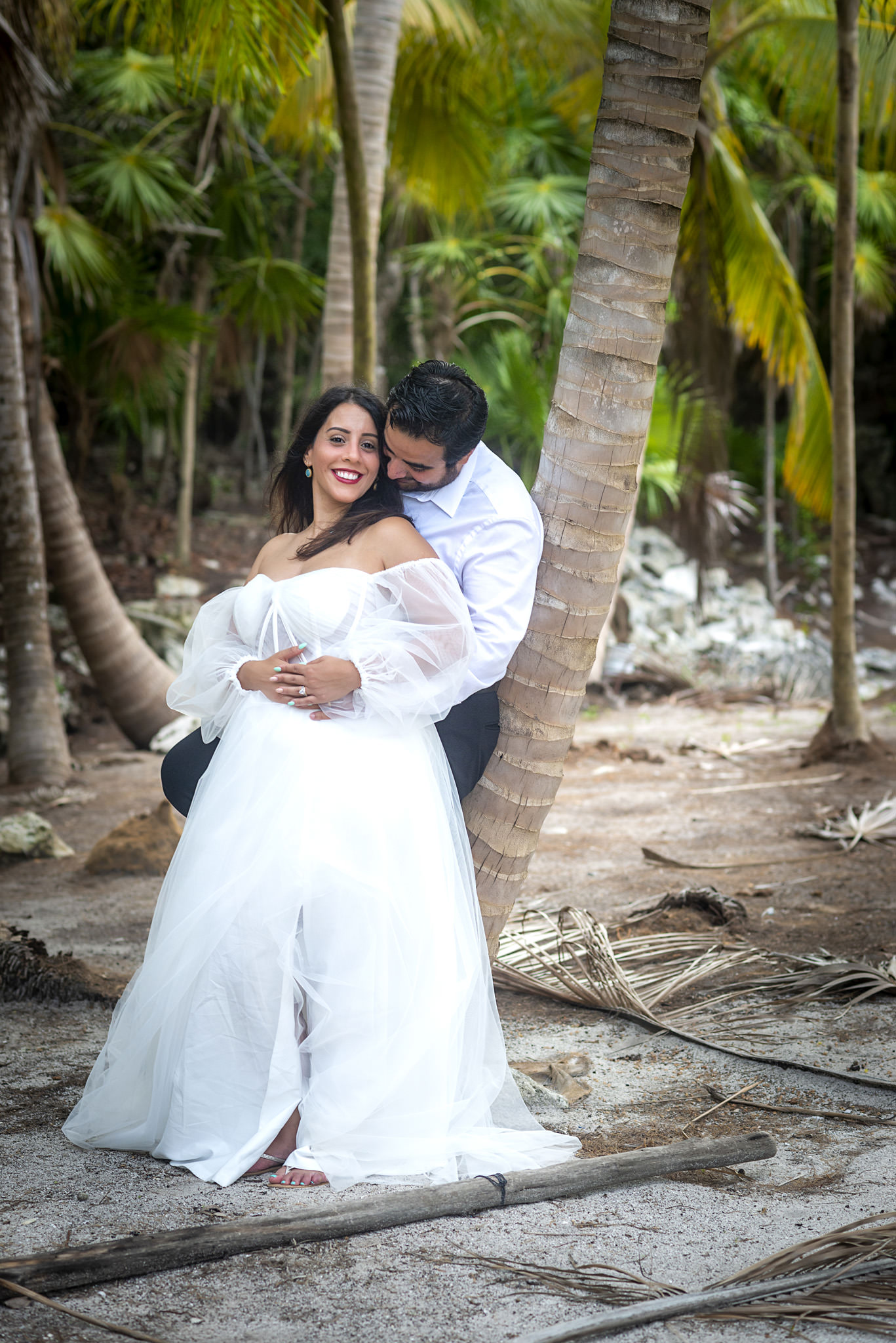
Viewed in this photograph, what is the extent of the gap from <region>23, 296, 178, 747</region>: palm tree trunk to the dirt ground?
289 centimetres

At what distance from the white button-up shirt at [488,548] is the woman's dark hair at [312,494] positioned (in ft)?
0.44

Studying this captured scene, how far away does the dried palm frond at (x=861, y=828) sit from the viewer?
566cm

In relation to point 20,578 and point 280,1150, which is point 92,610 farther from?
point 280,1150

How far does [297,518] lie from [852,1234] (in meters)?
2.35

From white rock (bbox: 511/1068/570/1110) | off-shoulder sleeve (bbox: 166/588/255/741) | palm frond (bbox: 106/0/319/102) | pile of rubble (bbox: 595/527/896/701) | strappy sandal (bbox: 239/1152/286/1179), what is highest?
palm frond (bbox: 106/0/319/102)

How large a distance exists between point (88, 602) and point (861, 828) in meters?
5.76

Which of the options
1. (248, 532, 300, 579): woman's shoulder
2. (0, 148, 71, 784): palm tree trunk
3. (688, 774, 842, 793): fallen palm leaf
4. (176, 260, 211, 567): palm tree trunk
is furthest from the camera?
(176, 260, 211, 567): palm tree trunk

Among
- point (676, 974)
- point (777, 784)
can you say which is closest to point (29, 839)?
point (676, 974)

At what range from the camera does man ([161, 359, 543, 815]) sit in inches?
114

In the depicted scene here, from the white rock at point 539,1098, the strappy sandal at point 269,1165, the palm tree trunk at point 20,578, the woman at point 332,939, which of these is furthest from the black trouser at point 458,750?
the palm tree trunk at point 20,578

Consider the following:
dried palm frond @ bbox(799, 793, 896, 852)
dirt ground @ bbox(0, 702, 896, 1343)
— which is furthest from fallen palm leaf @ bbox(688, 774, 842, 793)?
dirt ground @ bbox(0, 702, 896, 1343)

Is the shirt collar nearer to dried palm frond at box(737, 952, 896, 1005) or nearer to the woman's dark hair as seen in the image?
the woman's dark hair

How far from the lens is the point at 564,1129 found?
2.89 meters

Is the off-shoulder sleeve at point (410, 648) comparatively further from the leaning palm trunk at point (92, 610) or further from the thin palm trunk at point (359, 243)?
the leaning palm trunk at point (92, 610)
